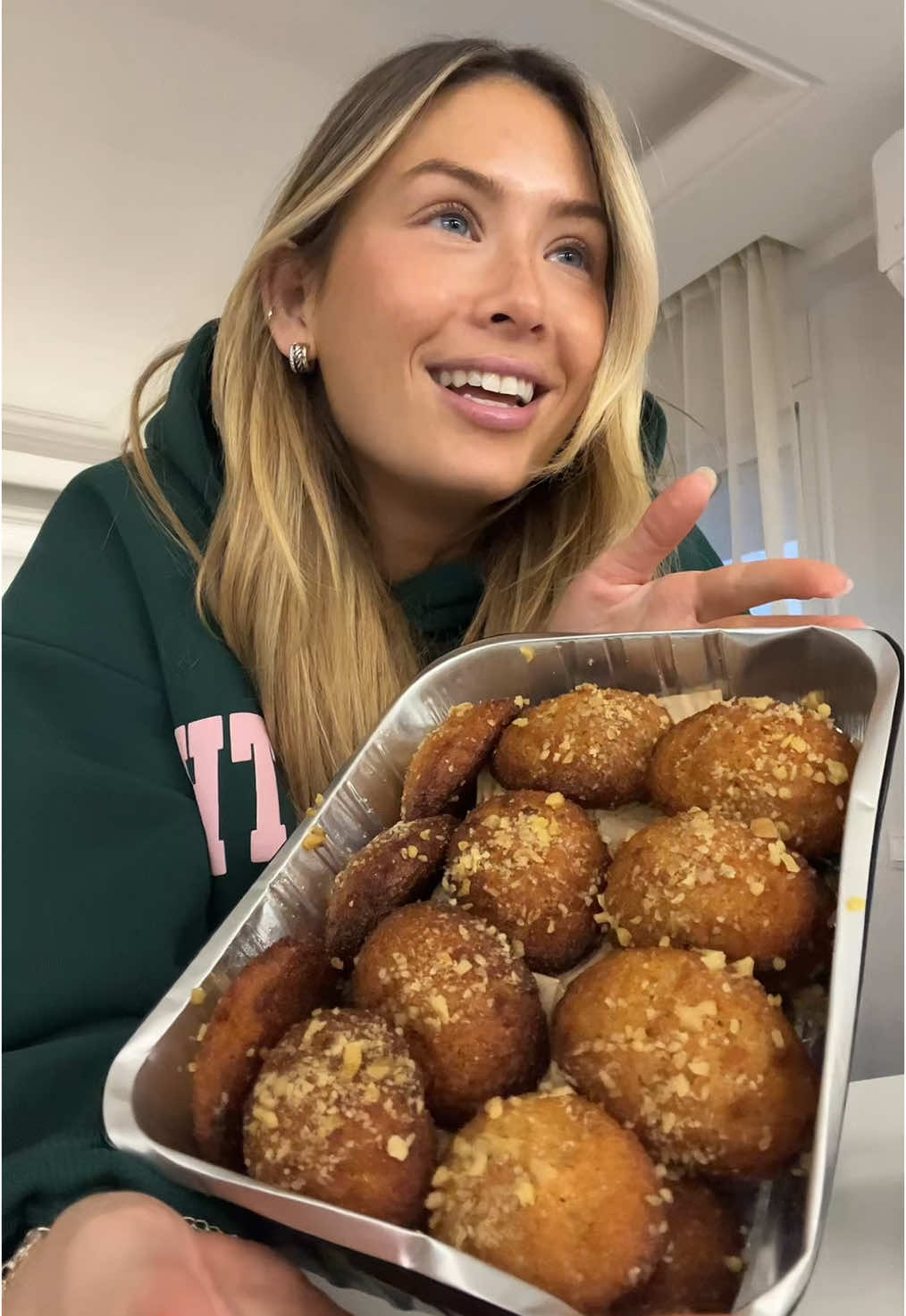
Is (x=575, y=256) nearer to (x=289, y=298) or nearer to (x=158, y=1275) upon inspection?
(x=289, y=298)

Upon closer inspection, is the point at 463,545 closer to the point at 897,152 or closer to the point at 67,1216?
the point at 67,1216

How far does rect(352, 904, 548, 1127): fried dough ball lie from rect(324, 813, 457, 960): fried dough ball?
0.08ft

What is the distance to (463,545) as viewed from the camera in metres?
1.08

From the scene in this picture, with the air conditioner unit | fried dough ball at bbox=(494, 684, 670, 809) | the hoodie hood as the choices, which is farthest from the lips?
the air conditioner unit

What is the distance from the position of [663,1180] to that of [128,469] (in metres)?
0.81

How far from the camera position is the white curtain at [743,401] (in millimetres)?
2338

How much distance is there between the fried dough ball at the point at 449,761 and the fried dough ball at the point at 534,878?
3cm

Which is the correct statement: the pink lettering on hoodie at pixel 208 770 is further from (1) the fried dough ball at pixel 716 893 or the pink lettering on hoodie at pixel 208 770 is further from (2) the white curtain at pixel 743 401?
(2) the white curtain at pixel 743 401

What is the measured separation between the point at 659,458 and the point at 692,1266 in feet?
3.21

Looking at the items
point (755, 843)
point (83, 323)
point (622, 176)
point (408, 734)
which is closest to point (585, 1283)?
point (755, 843)

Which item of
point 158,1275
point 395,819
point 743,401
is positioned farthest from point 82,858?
point 743,401

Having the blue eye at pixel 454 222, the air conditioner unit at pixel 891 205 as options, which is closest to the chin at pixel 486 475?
the blue eye at pixel 454 222

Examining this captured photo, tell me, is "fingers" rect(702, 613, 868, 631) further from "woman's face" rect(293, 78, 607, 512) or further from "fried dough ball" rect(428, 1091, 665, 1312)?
"woman's face" rect(293, 78, 607, 512)

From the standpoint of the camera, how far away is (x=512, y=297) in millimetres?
882
